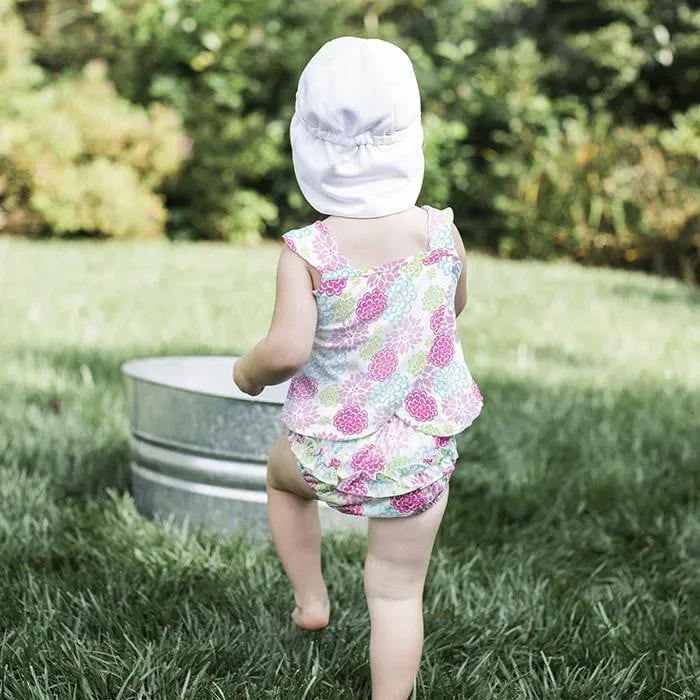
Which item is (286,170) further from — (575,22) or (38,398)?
(38,398)

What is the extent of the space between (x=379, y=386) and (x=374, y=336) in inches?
2.8

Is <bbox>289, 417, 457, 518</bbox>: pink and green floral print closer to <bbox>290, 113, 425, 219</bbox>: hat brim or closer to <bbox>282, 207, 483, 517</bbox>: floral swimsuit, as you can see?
<bbox>282, 207, 483, 517</bbox>: floral swimsuit

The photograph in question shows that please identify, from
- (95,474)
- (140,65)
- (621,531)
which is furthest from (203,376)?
(140,65)

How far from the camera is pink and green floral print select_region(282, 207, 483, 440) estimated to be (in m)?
1.56

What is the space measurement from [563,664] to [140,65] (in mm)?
9337

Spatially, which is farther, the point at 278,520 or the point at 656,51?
the point at 656,51

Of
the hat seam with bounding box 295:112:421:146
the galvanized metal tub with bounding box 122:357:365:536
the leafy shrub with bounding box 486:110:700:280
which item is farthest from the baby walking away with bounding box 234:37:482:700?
the leafy shrub with bounding box 486:110:700:280

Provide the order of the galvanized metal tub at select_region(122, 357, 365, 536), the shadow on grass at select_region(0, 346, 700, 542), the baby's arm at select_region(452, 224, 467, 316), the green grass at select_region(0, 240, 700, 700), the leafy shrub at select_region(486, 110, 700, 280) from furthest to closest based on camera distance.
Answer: the leafy shrub at select_region(486, 110, 700, 280), the shadow on grass at select_region(0, 346, 700, 542), the galvanized metal tub at select_region(122, 357, 365, 536), the green grass at select_region(0, 240, 700, 700), the baby's arm at select_region(452, 224, 467, 316)

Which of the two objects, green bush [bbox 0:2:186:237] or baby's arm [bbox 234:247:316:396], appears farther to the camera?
green bush [bbox 0:2:186:237]

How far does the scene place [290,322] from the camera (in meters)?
1.53

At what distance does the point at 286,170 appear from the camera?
1003 centimetres

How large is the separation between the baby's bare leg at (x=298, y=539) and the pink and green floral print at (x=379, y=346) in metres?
0.15

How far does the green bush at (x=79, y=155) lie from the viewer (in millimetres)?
8750

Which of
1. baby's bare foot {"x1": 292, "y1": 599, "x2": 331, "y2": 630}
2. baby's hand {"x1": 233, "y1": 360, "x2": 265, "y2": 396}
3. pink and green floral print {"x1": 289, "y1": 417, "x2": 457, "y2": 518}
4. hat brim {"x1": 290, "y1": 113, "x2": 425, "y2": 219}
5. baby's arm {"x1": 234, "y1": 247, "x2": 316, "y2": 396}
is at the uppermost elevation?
hat brim {"x1": 290, "y1": 113, "x2": 425, "y2": 219}
